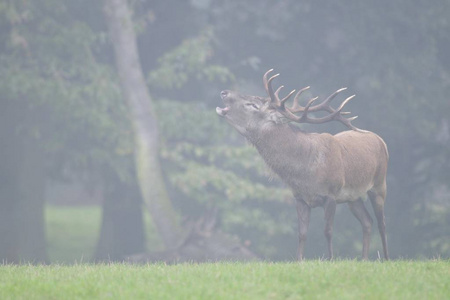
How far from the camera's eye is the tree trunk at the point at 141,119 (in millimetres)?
17312

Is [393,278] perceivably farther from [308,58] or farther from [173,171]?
[308,58]

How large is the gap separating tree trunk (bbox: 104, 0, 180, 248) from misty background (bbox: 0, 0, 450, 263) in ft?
0.23

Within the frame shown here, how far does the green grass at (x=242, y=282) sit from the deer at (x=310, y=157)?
1257 mm

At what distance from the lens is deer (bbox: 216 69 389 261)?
34.1 ft

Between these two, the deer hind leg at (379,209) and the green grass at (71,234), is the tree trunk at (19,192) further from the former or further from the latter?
the deer hind leg at (379,209)

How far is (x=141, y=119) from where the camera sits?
57.0 ft

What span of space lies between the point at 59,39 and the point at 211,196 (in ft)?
17.5

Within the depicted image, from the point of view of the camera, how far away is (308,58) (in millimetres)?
19750

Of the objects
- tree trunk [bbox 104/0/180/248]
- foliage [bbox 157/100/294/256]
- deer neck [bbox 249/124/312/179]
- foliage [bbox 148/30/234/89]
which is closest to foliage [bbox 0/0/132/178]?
tree trunk [bbox 104/0/180/248]

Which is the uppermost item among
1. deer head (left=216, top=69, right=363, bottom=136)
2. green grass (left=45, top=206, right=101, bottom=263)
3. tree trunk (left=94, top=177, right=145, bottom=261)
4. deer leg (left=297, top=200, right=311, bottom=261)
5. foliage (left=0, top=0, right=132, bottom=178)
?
foliage (left=0, top=0, right=132, bottom=178)

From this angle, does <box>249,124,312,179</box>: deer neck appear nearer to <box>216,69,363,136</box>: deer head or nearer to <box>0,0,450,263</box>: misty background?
<box>216,69,363,136</box>: deer head

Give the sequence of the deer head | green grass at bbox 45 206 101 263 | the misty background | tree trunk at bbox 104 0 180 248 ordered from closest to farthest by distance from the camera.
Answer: the deer head < tree trunk at bbox 104 0 180 248 < the misty background < green grass at bbox 45 206 101 263

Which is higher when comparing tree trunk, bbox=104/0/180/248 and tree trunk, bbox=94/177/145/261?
tree trunk, bbox=104/0/180/248

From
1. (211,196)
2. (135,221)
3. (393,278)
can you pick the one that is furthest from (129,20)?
(393,278)
